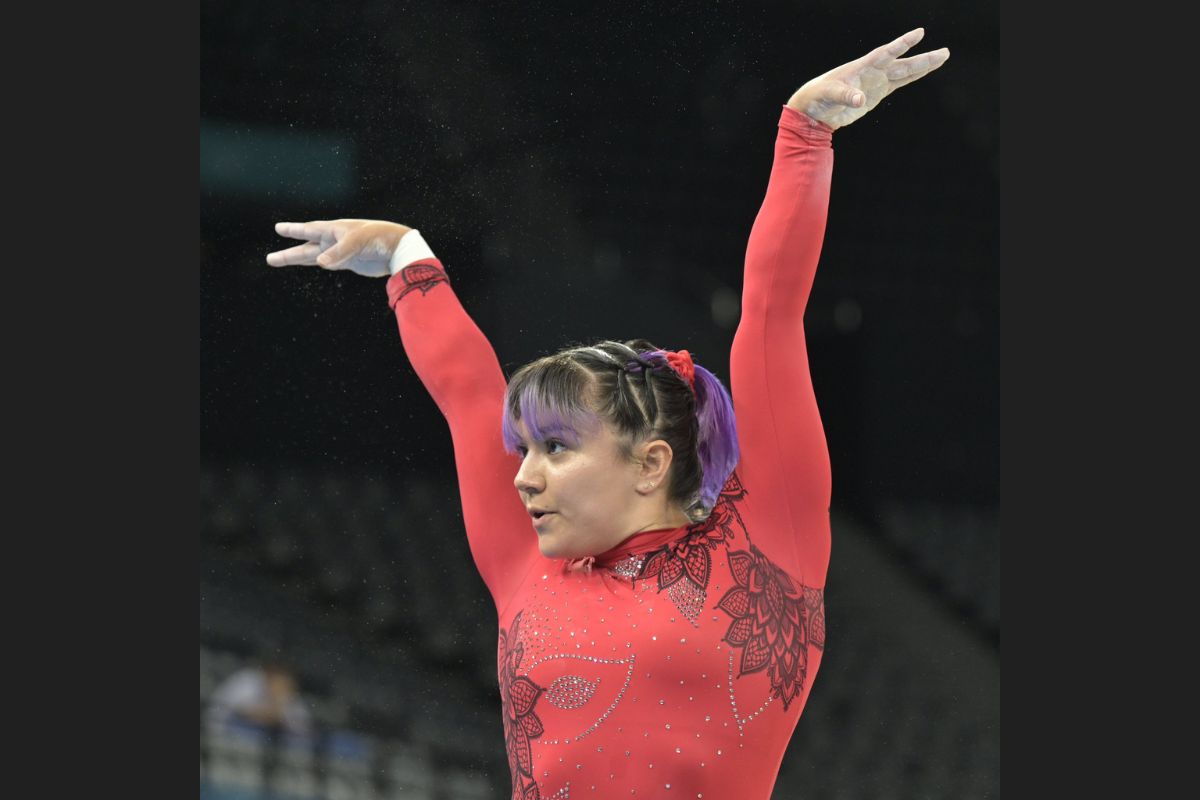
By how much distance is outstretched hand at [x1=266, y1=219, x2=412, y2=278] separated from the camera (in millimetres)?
2432

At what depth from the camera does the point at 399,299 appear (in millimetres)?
2447

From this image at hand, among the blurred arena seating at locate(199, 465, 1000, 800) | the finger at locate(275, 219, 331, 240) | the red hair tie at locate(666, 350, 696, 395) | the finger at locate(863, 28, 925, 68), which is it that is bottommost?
the blurred arena seating at locate(199, 465, 1000, 800)

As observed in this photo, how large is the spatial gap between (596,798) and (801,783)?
0.99 meters

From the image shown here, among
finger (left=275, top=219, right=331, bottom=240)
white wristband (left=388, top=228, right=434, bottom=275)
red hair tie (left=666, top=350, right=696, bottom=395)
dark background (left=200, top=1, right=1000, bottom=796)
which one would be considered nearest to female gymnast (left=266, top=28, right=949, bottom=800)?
red hair tie (left=666, top=350, right=696, bottom=395)

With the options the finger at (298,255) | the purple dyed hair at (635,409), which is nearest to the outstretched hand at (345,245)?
the finger at (298,255)

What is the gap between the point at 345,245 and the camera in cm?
242

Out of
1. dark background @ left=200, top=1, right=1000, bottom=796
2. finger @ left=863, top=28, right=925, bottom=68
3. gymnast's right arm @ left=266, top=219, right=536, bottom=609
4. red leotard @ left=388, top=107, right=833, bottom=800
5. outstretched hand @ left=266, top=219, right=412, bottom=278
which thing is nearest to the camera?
red leotard @ left=388, top=107, right=833, bottom=800

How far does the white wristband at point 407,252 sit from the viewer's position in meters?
2.45

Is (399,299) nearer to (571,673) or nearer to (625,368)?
(625,368)

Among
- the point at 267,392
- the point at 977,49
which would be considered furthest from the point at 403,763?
the point at 977,49

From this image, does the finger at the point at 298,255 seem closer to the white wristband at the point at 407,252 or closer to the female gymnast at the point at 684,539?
the white wristband at the point at 407,252

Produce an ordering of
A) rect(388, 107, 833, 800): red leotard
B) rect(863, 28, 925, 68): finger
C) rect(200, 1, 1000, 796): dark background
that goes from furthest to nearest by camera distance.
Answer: rect(200, 1, 1000, 796): dark background → rect(863, 28, 925, 68): finger → rect(388, 107, 833, 800): red leotard

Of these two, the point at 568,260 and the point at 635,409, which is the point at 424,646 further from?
the point at 635,409

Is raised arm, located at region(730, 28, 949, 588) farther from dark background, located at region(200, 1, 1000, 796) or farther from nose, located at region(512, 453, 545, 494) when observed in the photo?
dark background, located at region(200, 1, 1000, 796)
